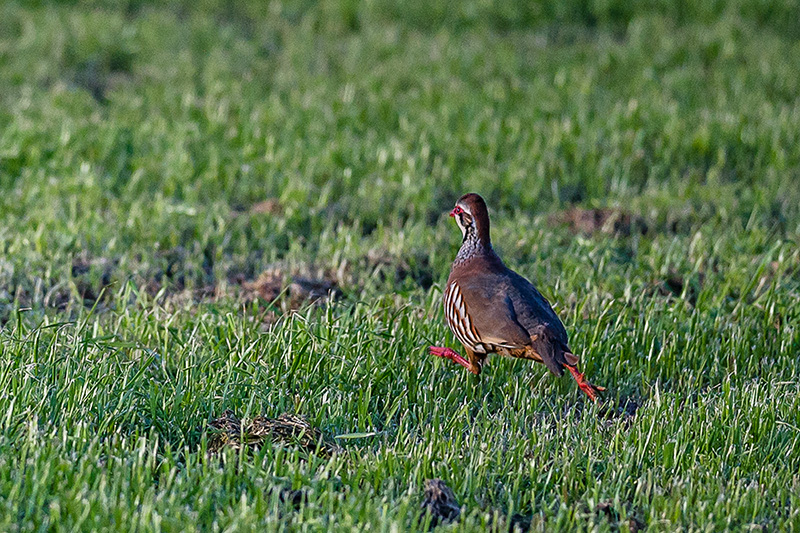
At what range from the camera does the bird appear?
15.0 feet

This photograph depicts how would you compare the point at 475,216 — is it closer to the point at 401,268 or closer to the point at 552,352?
the point at 552,352

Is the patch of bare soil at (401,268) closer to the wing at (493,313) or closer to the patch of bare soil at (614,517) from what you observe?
the wing at (493,313)

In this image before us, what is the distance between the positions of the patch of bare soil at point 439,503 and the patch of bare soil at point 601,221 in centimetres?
391

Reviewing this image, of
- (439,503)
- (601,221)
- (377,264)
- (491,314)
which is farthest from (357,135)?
(439,503)

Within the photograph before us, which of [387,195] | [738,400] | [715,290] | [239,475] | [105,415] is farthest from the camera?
[387,195]

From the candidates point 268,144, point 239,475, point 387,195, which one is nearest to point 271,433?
point 239,475

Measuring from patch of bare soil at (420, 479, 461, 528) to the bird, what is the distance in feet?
2.55

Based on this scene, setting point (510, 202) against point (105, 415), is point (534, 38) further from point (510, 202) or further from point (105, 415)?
point (105, 415)

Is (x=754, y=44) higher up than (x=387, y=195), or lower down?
higher up

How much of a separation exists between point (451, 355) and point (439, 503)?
136 centimetres

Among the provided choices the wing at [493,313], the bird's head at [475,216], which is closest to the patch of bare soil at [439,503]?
the wing at [493,313]

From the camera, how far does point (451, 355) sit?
5180mm

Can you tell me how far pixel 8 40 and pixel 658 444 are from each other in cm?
960

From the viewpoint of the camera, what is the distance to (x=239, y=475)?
3930 mm
